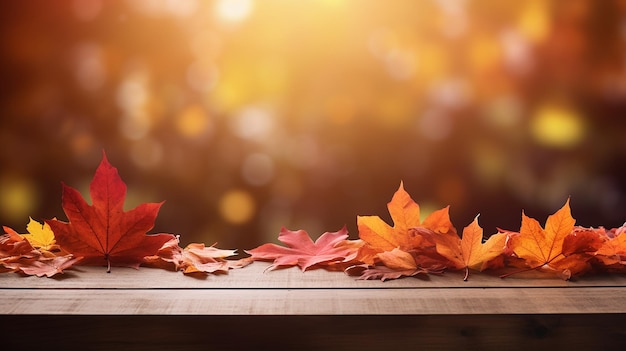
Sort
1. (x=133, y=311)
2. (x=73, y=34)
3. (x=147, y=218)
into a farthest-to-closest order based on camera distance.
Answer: (x=73, y=34), (x=147, y=218), (x=133, y=311)

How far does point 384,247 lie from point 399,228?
0.03 m

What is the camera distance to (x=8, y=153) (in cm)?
185

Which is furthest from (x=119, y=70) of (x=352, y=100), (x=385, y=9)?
(x=385, y=9)

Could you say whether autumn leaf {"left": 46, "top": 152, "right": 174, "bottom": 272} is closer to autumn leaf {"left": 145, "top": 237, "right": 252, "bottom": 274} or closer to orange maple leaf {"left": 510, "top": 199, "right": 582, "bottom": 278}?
autumn leaf {"left": 145, "top": 237, "right": 252, "bottom": 274}

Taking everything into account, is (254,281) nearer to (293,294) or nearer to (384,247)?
(293,294)

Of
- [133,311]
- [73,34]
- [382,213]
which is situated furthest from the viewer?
[382,213]

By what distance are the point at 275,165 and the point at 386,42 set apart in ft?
1.71

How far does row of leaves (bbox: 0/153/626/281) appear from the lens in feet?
2.24

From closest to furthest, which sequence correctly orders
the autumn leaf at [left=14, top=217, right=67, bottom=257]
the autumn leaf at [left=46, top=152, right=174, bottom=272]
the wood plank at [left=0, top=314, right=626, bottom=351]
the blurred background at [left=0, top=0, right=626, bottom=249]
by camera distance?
the wood plank at [left=0, top=314, right=626, bottom=351]
the autumn leaf at [left=46, top=152, right=174, bottom=272]
the autumn leaf at [left=14, top=217, right=67, bottom=257]
the blurred background at [left=0, top=0, right=626, bottom=249]

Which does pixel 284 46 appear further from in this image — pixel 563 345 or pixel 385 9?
pixel 563 345

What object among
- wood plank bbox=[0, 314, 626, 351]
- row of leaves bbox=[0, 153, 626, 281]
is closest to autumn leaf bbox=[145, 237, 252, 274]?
row of leaves bbox=[0, 153, 626, 281]

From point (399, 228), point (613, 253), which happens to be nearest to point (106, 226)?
point (399, 228)

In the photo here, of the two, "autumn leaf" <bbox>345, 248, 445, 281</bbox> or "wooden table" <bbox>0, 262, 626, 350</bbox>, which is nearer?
"wooden table" <bbox>0, 262, 626, 350</bbox>

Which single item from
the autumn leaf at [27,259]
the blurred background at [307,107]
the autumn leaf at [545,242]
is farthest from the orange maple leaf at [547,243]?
the blurred background at [307,107]
